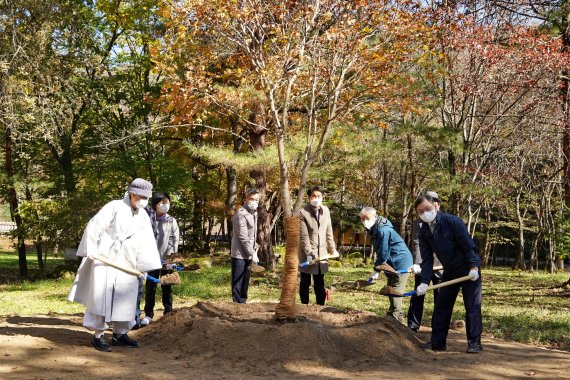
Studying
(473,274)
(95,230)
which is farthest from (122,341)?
(473,274)

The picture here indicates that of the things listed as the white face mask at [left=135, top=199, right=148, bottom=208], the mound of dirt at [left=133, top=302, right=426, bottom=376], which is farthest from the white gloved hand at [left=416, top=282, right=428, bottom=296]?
the white face mask at [left=135, top=199, right=148, bottom=208]

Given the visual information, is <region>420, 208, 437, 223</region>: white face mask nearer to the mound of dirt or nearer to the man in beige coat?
the mound of dirt

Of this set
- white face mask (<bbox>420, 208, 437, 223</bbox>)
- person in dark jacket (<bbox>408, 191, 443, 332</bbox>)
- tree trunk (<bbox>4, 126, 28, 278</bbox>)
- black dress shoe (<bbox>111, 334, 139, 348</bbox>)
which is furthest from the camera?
tree trunk (<bbox>4, 126, 28, 278</bbox>)

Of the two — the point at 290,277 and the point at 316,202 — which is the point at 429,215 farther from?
the point at 316,202

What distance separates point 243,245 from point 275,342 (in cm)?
256

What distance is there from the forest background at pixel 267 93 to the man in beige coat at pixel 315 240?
27.6 inches

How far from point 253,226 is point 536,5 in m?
9.91

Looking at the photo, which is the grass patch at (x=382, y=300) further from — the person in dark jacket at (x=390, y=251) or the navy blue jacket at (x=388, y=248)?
the navy blue jacket at (x=388, y=248)

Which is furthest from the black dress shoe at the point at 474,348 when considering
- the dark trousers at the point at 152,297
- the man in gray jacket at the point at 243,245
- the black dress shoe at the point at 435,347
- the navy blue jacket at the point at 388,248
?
the dark trousers at the point at 152,297

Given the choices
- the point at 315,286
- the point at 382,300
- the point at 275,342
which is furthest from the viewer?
the point at 382,300

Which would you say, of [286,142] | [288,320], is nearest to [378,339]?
[288,320]

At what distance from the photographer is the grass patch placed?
854cm

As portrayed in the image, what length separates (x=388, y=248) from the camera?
768 centimetres

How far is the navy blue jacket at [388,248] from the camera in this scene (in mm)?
7652
